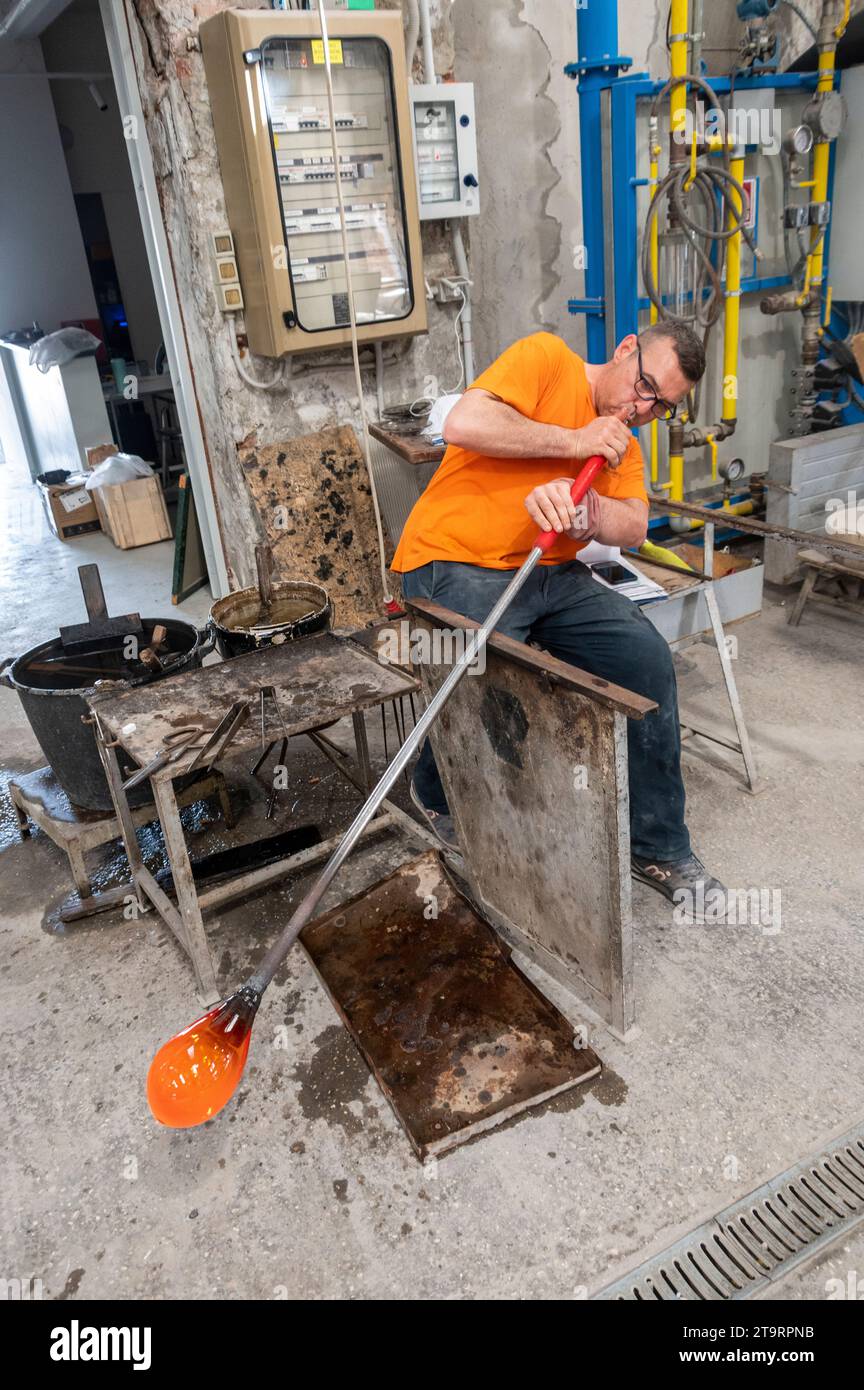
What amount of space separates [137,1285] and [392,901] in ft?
3.35

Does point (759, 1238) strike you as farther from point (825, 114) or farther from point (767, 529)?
point (825, 114)

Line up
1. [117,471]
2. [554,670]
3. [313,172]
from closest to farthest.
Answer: [554,670] < [313,172] < [117,471]

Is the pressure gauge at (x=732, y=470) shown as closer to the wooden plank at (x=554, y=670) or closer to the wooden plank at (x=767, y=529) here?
the wooden plank at (x=767, y=529)

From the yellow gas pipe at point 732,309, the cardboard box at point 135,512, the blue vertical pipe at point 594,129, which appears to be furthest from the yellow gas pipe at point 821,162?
the cardboard box at point 135,512

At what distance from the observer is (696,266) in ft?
12.5

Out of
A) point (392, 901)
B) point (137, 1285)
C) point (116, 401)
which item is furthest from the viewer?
point (116, 401)

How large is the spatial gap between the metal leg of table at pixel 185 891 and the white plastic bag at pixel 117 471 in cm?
413

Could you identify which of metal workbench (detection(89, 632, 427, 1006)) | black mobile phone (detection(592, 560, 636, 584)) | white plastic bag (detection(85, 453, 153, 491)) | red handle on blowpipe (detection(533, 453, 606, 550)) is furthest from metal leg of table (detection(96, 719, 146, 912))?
white plastic bag (detection(85, 453, 153, 491))

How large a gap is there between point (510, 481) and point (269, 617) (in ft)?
3.31

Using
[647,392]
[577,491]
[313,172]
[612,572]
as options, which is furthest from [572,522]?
[313,172]

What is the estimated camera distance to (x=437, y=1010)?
209 centimetres

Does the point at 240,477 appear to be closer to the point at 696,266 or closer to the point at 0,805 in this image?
the point at 0,805

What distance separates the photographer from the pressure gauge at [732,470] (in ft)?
13.5

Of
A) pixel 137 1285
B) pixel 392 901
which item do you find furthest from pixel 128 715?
pixel 137 1285
